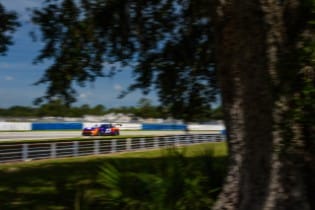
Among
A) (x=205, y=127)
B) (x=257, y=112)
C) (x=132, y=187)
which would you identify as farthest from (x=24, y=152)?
(x=205, y=127)

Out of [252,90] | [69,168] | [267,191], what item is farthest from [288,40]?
[69,168]

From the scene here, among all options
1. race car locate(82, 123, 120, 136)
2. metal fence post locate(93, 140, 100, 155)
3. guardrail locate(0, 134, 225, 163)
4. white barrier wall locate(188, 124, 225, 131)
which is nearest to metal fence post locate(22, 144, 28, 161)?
guardrail locate(0, 134, 225, 163)

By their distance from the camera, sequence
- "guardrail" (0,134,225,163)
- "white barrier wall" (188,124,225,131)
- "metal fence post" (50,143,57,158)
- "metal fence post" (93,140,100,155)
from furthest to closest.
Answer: "white barrier wall" (188,124,225,131)
"metal fence post" (93,140,100,155)
"metal fence post" (50,143,57,158)
"guardrail" (0,134,225,163)

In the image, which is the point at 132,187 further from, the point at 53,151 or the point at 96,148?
the point at 96,148

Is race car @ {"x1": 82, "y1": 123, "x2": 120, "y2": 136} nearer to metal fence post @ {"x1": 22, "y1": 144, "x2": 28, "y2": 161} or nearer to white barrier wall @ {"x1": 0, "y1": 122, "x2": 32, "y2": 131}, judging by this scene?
white barrier wall @ {"x1": 0, "y1": 122, "x2": 32, "y2": 131}

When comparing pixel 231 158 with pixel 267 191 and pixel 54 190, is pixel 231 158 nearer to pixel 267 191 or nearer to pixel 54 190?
pixel 267 191

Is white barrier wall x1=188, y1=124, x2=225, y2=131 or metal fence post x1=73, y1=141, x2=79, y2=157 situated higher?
white barrier wall x1=188, y1=124, x2=225, y2=131

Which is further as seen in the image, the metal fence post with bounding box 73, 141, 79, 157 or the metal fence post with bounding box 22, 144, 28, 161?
the metal fence post with bounding box 73, 141, 79, 157

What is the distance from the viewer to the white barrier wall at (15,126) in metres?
48.2

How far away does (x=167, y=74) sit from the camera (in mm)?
13102

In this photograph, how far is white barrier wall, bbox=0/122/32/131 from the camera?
48.2 metres

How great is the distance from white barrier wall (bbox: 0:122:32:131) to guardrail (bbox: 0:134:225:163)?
62.8ft

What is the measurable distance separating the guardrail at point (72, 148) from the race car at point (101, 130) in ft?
48.8

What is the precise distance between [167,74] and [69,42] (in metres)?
2.61
